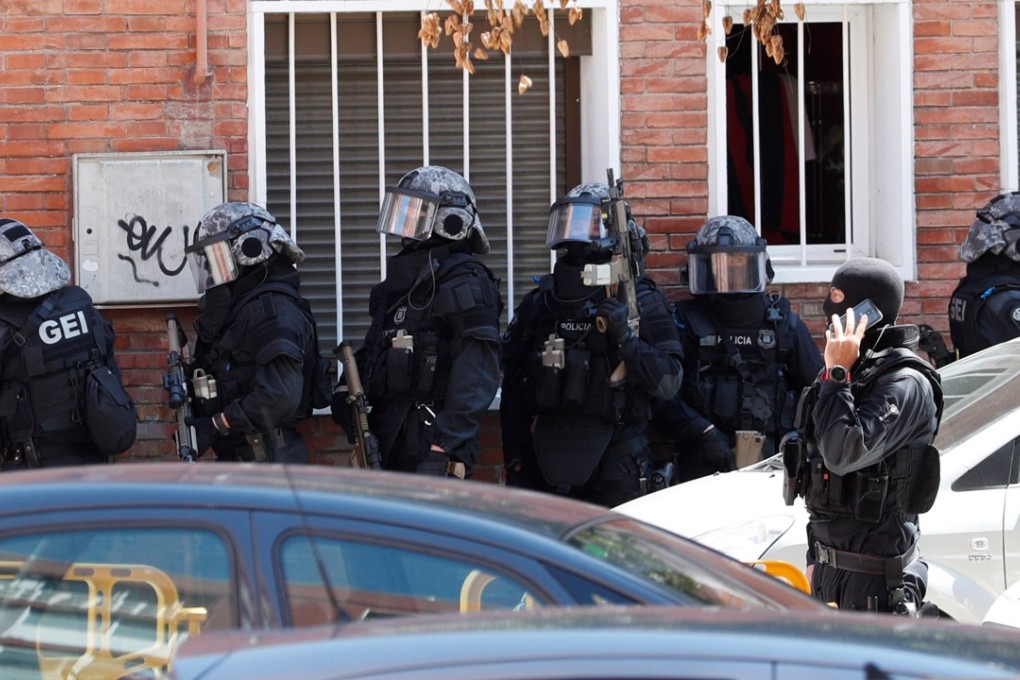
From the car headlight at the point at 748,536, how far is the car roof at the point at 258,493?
7.31 ft

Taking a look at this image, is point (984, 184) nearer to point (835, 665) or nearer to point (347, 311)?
point (347, 311)

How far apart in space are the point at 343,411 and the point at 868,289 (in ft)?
8.83

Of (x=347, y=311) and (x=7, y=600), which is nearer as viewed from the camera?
(x=7, y=600)

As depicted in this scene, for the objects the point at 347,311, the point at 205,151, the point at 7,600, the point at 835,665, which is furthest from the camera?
the point at 347,311

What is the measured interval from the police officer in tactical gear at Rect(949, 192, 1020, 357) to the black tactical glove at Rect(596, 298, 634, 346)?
5.56 ft

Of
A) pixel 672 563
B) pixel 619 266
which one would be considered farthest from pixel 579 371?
pixel 672 563

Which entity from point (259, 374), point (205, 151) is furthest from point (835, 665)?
point (205, 151)

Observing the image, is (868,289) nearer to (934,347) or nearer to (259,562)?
(934,347)

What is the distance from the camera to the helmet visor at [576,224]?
6449 millimetres

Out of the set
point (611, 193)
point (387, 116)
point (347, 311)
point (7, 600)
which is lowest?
point (7, 600)

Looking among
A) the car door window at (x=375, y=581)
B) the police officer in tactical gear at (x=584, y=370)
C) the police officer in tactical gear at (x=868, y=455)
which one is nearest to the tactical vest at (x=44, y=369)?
the police officer in tactical gear at (x=584, y=370)

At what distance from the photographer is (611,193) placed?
6375 mm

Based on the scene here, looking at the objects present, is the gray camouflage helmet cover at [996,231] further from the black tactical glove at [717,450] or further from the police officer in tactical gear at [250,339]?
the police officer in tactical gear at [250,339]

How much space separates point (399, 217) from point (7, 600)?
392 cm
